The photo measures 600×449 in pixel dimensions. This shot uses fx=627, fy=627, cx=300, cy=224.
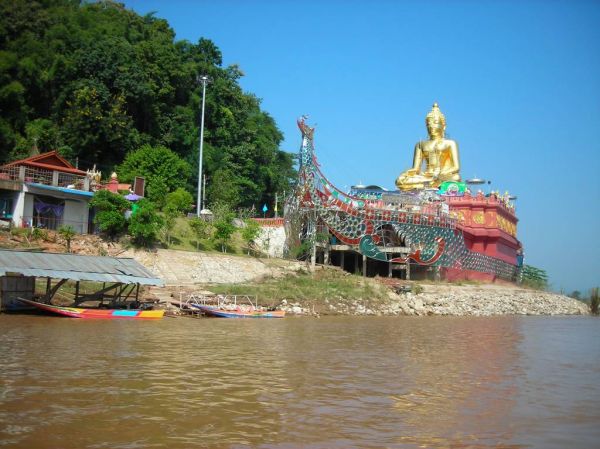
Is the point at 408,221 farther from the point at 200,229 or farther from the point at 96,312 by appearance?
the point at 96,312

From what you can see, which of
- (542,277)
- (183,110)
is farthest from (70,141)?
(542,277)

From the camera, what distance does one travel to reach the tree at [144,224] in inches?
1117

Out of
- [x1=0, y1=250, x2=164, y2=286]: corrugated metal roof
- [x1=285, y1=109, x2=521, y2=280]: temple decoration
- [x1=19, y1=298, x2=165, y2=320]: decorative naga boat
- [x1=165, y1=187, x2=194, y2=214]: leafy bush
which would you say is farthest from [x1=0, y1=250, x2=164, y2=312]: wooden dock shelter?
[x1=285, y1=109, x2=521, y2=280]: temple decoration

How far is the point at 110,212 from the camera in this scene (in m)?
28.7

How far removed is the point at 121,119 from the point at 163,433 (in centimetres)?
3246

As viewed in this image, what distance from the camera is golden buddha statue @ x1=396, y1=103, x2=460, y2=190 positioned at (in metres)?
43.5

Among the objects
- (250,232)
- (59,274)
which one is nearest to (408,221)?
(250,232)

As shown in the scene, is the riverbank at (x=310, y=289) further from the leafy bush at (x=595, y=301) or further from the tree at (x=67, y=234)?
the leafy bush at (x=595, y=301)

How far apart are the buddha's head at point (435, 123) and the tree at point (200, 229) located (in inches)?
748

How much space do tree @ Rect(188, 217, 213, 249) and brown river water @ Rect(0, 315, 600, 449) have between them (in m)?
15.3

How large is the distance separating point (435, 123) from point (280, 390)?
37268mm

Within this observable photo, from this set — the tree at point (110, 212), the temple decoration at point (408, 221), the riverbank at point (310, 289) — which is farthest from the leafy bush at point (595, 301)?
the tree at point (110, 212)

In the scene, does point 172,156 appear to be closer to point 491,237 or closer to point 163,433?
point 491,237

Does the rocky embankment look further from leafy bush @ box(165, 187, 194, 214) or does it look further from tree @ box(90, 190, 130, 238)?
leafy bush @ box(165, 187, 194, 214)
